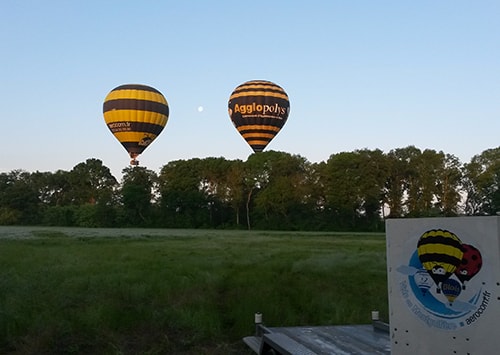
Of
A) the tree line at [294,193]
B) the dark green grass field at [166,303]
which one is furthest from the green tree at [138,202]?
the dark green grass field at [166,303]

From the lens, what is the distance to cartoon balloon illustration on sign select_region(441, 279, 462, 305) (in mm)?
4262

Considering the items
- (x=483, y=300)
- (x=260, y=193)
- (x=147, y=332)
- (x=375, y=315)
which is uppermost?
(x=260, y=193)

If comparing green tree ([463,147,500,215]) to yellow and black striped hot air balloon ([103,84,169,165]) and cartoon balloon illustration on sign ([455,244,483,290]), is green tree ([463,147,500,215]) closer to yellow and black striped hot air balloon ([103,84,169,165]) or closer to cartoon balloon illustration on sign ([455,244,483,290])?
yellow and black striped hot air balloon ([103,84,169,165])

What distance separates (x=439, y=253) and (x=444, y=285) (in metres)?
0.26

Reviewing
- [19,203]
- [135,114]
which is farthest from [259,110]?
[19,203]

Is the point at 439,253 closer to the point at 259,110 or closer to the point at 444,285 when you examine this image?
the point at 444,285

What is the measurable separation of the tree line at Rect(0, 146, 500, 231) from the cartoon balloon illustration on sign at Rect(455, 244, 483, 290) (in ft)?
249

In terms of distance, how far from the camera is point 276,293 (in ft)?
46.4

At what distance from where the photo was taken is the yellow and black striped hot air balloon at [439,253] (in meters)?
4.28

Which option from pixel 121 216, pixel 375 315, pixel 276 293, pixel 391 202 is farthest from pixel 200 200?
pixel 375 315

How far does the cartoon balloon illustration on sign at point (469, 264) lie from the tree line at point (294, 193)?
7589cm

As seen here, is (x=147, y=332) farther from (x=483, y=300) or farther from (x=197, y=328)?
(x=483, y=300)

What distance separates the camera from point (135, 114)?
44594 millimetres

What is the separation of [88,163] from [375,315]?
465ft
